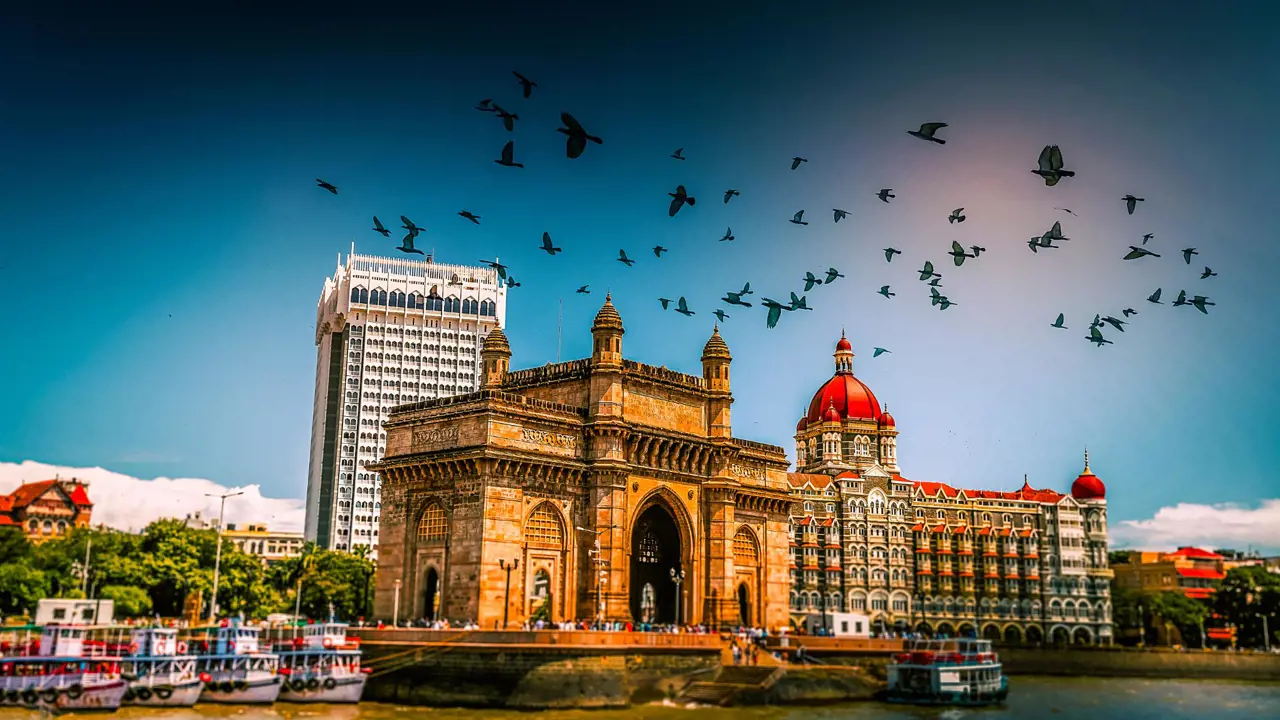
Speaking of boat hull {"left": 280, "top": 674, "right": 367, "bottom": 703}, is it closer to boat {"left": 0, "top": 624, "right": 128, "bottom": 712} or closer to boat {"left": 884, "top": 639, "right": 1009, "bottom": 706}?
boat {"left": 0, "top": 624, "right": 128, "bottom": 712}

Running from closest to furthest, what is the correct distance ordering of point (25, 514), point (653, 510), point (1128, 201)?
point (1128, 201), point (653, 510), point (25, 514)

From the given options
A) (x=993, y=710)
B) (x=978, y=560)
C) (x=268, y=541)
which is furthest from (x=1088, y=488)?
(x=268, y=541)

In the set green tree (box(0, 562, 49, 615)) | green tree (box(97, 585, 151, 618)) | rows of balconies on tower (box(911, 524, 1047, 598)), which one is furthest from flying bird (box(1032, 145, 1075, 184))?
rows of balconies on tower (box(911, 524, 1047, 598))

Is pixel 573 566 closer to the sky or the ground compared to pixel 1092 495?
closer to the ground

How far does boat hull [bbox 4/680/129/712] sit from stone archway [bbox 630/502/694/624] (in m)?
27.9

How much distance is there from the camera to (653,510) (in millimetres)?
66438

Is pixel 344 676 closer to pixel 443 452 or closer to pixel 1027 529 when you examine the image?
pixel 443 452

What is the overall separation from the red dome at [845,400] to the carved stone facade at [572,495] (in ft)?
177

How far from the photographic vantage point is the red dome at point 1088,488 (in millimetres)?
123438

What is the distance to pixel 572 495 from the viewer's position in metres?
61.6

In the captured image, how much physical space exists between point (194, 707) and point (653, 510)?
26.6 m

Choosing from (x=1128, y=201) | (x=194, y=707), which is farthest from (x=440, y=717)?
(x=1128, y=201)

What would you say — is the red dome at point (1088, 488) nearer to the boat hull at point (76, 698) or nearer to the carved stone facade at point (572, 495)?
the carved stone facade at point (572, 495)

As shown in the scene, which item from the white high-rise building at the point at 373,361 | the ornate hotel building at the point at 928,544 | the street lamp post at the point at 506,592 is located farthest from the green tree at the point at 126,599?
the ornate hotel building at the point at 928,544
